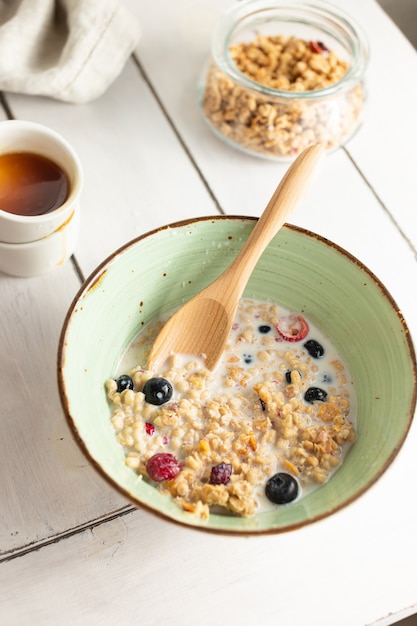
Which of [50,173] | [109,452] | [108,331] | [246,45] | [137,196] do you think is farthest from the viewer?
[246,45]

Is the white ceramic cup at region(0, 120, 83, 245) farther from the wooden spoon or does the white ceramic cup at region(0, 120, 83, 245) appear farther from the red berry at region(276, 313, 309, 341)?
the red berry at region(276, 313, 309, 341)

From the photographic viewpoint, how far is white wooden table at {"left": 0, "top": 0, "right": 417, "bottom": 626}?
0.90 metres

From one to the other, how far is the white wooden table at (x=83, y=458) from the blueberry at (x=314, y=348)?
158mm

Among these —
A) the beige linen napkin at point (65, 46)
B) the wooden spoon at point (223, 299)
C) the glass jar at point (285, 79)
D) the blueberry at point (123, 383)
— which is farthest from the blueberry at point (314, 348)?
the beige linen napkin at point (65, 46)

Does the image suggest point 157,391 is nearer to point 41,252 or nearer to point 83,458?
point 83,458

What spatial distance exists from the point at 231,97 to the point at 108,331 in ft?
1.52

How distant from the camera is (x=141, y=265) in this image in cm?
99

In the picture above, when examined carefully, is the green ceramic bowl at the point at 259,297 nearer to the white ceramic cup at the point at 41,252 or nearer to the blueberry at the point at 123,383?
the blueberry at the point at 123,383

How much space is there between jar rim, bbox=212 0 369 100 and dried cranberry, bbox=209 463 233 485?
576 millimetres

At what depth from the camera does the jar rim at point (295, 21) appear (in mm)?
1203

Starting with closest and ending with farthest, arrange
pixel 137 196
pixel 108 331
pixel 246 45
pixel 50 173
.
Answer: pixel 108 331 → pixel 50 173 → pixel 137 196 → pixel 246 45

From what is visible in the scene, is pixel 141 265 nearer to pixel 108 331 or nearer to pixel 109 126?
pixel 108 331

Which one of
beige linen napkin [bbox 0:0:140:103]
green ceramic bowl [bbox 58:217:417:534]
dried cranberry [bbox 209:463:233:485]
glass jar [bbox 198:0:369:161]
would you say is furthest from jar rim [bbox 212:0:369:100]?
dried cranberry [bbox 209:463:233:485]

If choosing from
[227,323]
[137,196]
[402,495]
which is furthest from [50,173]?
[402,495]
